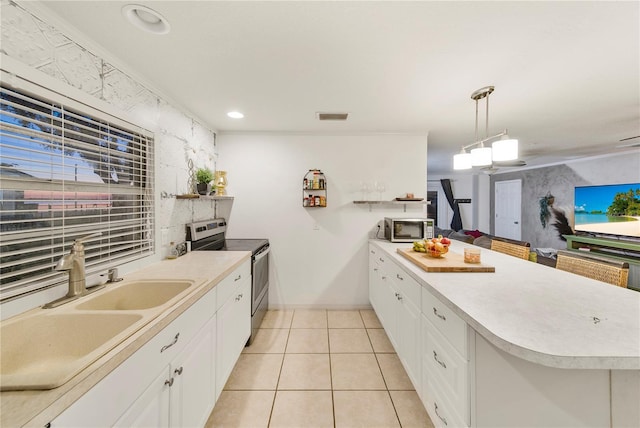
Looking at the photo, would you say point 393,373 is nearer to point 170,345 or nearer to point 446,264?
point 446,264

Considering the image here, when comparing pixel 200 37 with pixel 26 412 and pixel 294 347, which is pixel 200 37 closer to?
pixel 26 412

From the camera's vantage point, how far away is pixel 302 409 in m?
1.67

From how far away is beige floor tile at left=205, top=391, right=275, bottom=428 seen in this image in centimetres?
156

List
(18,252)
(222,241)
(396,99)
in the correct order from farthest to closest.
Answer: (222,241)
(396,99)
(18,252)

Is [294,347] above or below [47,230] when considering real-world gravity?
below

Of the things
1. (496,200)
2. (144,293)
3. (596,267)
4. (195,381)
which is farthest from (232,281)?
(496,200)

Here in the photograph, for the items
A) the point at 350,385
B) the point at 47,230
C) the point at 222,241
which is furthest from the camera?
the point at 222,241

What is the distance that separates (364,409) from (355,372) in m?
0.36

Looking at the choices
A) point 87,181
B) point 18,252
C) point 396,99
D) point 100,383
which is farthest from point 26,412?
point 396,99

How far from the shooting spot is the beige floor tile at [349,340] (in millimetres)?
2346

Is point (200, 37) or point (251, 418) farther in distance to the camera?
point (251, 418)

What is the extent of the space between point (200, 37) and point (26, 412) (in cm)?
172

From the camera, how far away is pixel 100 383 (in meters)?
0.74

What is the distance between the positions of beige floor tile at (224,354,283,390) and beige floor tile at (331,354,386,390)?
0.49m
